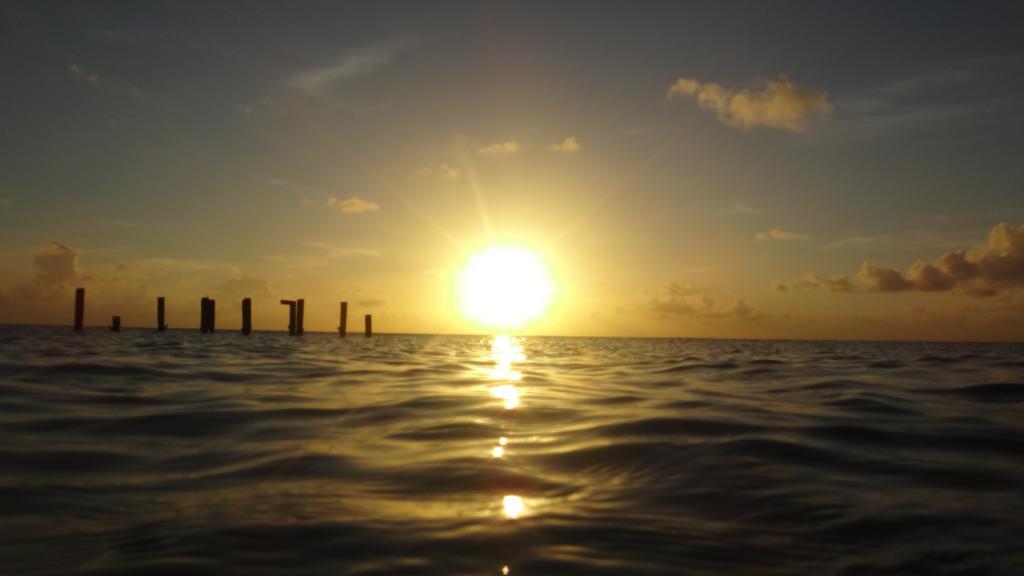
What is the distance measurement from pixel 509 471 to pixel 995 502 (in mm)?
3548

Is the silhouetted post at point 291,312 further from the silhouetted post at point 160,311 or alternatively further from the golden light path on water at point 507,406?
the golden light path on water at point 507,406

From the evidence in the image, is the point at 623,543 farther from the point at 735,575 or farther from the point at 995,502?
the point at 995,502

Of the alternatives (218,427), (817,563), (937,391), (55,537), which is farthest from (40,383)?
(937,391)

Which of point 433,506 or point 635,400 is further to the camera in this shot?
point 635,400

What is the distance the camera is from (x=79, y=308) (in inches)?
2066

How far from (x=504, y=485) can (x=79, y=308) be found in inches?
2323

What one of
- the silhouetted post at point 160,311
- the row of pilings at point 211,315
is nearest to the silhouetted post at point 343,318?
the row of pilings at point 211,315

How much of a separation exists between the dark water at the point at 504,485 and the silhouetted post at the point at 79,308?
50.6 m

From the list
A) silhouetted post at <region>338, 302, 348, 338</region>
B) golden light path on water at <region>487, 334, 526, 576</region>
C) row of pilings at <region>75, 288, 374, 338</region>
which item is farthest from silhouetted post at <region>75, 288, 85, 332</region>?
golden light path on water at <region>487, 334, 526, 576</region>

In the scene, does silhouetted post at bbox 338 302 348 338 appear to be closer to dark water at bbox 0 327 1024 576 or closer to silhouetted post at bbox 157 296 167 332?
silhouetted post at bbox 157 296 167 332

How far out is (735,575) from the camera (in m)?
3.26

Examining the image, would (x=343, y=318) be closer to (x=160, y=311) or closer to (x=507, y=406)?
(x=160, y=311)

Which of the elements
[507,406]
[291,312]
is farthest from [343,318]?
[507,406]

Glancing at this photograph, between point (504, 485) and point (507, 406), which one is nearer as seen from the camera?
point (504, 485)
